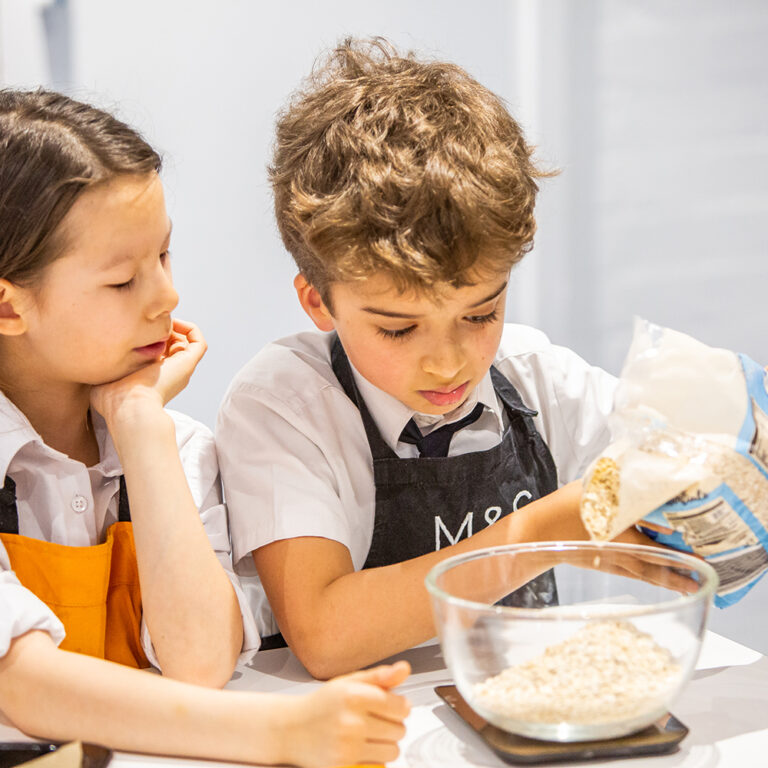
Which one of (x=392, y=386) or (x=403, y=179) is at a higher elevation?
(x=403, y=179)

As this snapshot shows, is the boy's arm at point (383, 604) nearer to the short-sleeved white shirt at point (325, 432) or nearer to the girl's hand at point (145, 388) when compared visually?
the short-sleeved white shirt at point (325, 432)

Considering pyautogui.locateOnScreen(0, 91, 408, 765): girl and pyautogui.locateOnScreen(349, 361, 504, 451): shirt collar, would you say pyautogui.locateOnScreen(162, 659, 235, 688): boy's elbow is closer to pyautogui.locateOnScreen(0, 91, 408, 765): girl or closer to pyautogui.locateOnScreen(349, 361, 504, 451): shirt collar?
pyautogui.locateOnScreen(0, 91, 408, 765): girl

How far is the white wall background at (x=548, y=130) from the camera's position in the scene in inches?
76.0

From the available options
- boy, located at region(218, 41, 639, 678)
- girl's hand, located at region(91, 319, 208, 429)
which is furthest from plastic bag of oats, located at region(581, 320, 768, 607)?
girl's hand, located at region(91, 319, 208, 429)

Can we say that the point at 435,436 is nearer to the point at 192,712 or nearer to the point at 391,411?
the point at 391,411

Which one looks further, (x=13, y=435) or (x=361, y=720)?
(x=13, y=435)

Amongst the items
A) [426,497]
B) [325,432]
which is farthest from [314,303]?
[426,497]

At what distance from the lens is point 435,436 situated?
1132mm

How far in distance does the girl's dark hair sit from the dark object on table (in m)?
0.60

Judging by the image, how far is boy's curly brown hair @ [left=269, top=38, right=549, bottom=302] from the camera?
0.90m

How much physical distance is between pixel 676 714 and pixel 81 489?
0.62m

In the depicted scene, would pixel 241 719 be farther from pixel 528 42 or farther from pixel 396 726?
pixel 528 42

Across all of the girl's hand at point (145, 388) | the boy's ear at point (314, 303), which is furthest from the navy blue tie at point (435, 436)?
the girl's hand at point (145, 388)

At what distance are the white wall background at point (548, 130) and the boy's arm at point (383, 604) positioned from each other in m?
1.17
